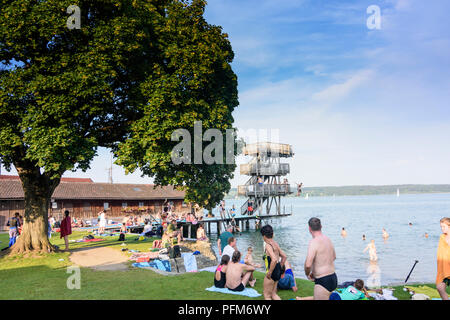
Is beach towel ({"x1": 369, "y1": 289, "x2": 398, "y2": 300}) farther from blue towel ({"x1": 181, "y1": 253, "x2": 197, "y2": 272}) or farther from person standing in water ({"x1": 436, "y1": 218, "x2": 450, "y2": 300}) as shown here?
blue towel ({"x1": 181, "y1": 253, "x2": 197, "y2": 272})

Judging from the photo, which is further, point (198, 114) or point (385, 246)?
point (385, 246)

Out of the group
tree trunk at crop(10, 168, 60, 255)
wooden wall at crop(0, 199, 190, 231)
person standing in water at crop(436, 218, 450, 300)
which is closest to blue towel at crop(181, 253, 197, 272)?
tree trunk at crop(10, 168, 60, 255)

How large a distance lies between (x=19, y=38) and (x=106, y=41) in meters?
3.37

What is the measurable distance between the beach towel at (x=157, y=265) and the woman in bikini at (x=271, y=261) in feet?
18.7

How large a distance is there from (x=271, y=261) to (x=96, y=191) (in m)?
42.6

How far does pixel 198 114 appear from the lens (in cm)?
1424

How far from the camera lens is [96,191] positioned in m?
45.0

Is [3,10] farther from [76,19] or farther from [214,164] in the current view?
[214,164]

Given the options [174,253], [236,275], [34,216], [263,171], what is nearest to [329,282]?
[236,275]

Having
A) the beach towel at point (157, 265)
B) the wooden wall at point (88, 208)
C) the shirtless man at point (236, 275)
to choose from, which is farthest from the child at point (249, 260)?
the wooden wall at point (88, 208)

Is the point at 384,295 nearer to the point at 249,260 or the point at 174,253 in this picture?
the point at 249,260

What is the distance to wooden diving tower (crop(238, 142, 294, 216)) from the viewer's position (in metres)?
48.1

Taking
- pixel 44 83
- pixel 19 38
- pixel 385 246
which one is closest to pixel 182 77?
pixel 44 83

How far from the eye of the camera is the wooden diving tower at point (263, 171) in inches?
1895
